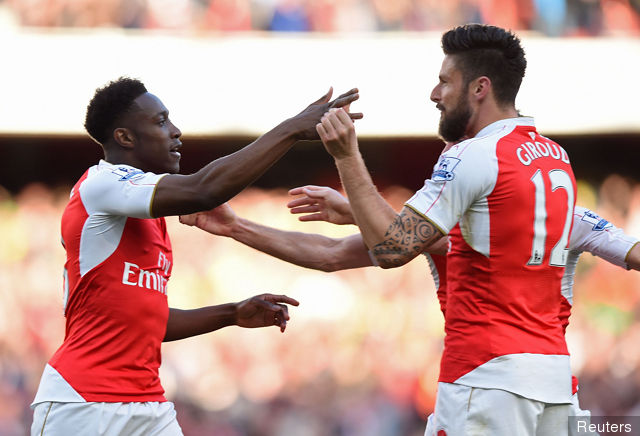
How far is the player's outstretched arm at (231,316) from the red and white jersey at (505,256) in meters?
1.13

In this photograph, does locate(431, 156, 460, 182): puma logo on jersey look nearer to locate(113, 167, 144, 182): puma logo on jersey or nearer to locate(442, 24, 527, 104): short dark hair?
locate(442, 24, 527, 104): short dark hair

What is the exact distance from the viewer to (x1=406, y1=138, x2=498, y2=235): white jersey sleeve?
3.37 meters

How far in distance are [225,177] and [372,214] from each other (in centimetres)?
61

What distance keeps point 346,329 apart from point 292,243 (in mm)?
5670

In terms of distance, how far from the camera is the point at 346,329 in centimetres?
1060

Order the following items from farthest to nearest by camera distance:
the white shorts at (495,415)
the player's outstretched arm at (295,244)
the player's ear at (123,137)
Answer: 1. the player's outstretched arm at (295,244)
2. the player's ear at (123,137)
3. the white shorts at (495,415)

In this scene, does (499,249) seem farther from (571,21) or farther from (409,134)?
(571,21)

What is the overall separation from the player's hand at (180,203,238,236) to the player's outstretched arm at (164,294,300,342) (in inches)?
19.9

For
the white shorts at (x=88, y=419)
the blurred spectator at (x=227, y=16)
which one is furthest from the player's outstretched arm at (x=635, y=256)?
the blurred spectator at (x=227, y=16)

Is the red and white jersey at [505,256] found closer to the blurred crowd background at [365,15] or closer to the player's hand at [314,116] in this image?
the player's hand at [314,116]

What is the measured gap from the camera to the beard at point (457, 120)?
3.72m

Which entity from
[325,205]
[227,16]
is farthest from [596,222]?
[227,16]

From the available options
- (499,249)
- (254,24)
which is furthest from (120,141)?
(254,24)

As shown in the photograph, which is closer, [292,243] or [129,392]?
[129,392]
